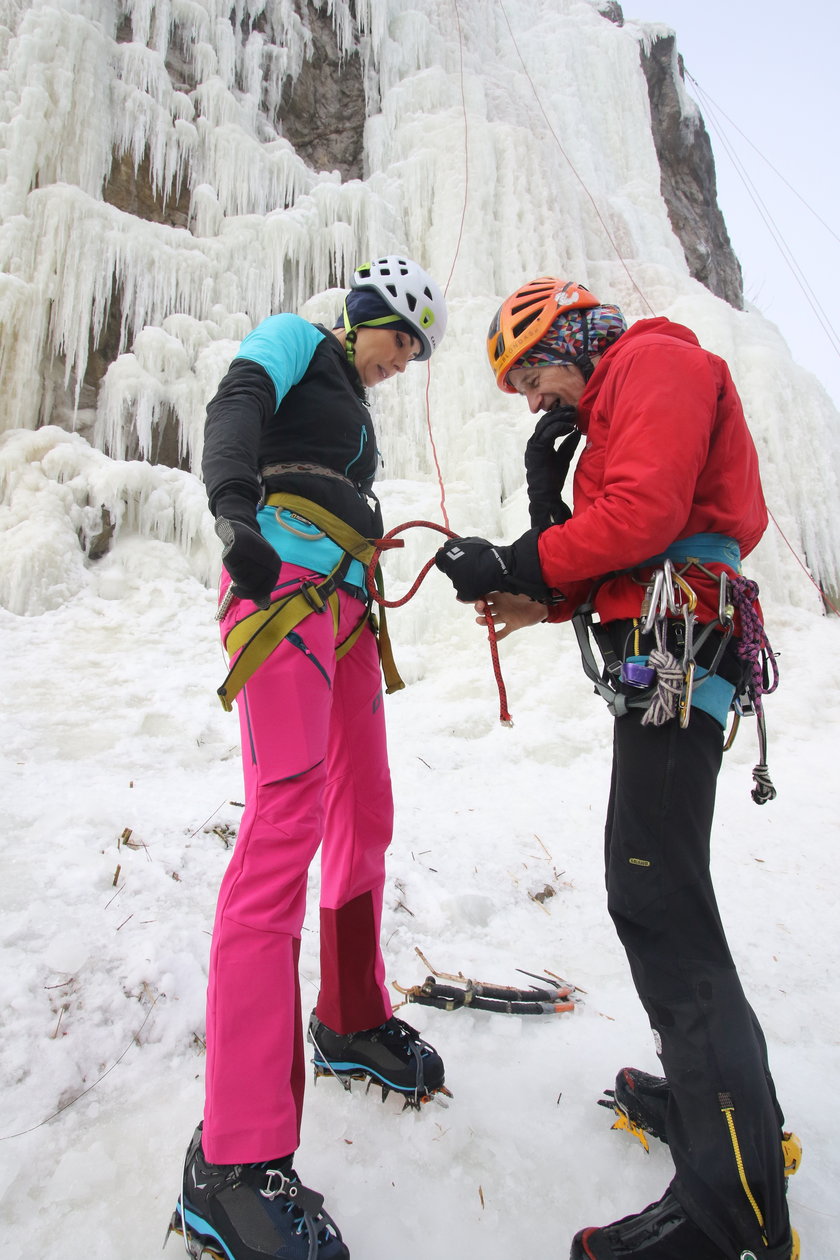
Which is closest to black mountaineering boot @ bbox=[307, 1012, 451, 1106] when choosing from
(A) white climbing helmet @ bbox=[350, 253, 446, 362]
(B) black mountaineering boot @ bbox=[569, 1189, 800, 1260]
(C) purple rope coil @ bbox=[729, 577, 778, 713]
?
(B) black mountaineering boot @ bbox=[569, 1189, 800, 1260]

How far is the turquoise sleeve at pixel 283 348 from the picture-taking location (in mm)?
1738

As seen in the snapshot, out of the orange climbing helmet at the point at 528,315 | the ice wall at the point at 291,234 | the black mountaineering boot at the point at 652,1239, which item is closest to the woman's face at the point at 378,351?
the orange climbing helmet at the point at 528,315

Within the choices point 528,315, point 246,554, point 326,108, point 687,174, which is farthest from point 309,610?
point 687,174

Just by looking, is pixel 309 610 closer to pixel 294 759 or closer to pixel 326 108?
pixel 294 759

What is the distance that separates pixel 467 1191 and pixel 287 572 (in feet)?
5.02

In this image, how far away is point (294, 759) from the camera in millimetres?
1597

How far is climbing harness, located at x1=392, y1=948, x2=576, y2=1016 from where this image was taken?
7.15ft

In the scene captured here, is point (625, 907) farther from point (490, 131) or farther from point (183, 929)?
point (490, 131)

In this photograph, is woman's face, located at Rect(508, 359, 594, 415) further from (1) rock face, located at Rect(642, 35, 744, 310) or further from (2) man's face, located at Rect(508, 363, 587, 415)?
(1) rock face, located at Rect(642, 35, 744, 310)

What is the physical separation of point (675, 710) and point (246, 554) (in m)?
0.98

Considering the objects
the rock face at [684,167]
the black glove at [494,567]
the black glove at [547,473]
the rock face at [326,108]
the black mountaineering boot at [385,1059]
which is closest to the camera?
the black glove at [494,567]

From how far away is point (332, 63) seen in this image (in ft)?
35.2

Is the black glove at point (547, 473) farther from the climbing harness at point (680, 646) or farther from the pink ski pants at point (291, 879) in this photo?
the pink ski pants at point (291, 879)

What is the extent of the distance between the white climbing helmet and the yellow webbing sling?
685 mm
